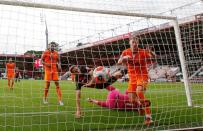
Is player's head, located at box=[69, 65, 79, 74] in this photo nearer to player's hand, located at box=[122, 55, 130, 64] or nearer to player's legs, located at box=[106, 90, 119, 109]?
player's hand, located at box=[122, 55, 130, 64]

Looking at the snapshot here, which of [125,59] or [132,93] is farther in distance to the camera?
[132,93]

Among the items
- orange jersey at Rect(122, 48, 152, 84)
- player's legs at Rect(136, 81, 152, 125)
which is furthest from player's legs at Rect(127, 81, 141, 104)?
player's legs at Rect(136, 81, 152, 125)

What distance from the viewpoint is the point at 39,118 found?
7.36 meters

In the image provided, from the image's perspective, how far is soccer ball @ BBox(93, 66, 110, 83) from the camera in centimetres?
810

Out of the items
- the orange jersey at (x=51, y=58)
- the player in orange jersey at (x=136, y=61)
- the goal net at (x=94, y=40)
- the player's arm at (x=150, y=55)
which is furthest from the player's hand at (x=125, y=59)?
the orange jersey at (x=51, y=58)

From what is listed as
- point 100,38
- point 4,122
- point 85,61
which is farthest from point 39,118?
point 100,38

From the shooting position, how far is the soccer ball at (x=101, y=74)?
8.10m

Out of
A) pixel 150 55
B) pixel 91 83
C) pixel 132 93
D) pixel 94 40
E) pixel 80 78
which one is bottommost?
pixel 132 93

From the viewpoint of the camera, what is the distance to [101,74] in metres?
8.14

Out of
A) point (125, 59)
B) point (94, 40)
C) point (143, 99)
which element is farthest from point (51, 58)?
point (143, 99)

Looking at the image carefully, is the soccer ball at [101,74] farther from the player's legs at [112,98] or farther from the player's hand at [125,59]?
the player's hand at [125,59]

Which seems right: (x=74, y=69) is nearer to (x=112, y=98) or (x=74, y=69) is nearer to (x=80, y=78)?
(x=80, y=78)

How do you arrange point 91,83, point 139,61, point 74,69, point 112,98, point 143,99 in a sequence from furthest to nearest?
1. point 112,98
2. point 91,83
3. point 74,69
4. point 139,61
5. point 143,99

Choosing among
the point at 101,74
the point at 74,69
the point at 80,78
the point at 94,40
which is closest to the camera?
the point at 94,40
